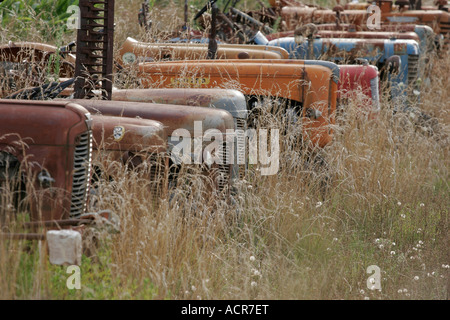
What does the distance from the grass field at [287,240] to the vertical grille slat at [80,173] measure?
14 centimetres

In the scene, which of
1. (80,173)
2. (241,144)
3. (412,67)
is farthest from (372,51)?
(80,173)

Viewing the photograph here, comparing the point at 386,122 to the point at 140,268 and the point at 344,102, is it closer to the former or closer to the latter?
the point at 344,102

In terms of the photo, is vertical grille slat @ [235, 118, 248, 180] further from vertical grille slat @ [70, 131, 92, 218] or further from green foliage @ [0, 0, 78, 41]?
green foliage @ [0, 0, 78, 41]

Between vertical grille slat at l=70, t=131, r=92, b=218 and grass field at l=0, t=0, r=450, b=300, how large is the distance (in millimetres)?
144

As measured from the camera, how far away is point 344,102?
6.63 meters

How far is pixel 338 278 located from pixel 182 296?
3.28ft

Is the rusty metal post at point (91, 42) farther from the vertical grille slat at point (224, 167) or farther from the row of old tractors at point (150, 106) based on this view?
the vertical grille slat at point (224, 167)

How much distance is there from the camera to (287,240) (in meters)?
4.36

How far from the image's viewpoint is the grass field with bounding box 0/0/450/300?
3.34 metres

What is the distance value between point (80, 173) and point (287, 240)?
58.4 inches

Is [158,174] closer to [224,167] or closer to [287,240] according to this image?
[224,167]

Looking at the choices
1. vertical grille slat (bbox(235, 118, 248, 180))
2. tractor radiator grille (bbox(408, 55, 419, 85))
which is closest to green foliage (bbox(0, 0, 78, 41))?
vertical grille slat (bbox(235, 118, 248, 180))

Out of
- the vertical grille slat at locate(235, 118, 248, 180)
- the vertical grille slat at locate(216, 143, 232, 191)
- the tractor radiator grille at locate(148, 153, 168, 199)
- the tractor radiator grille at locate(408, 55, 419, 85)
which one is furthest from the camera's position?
the tractor radiator grille at locate(408, 55, 419, 85)
